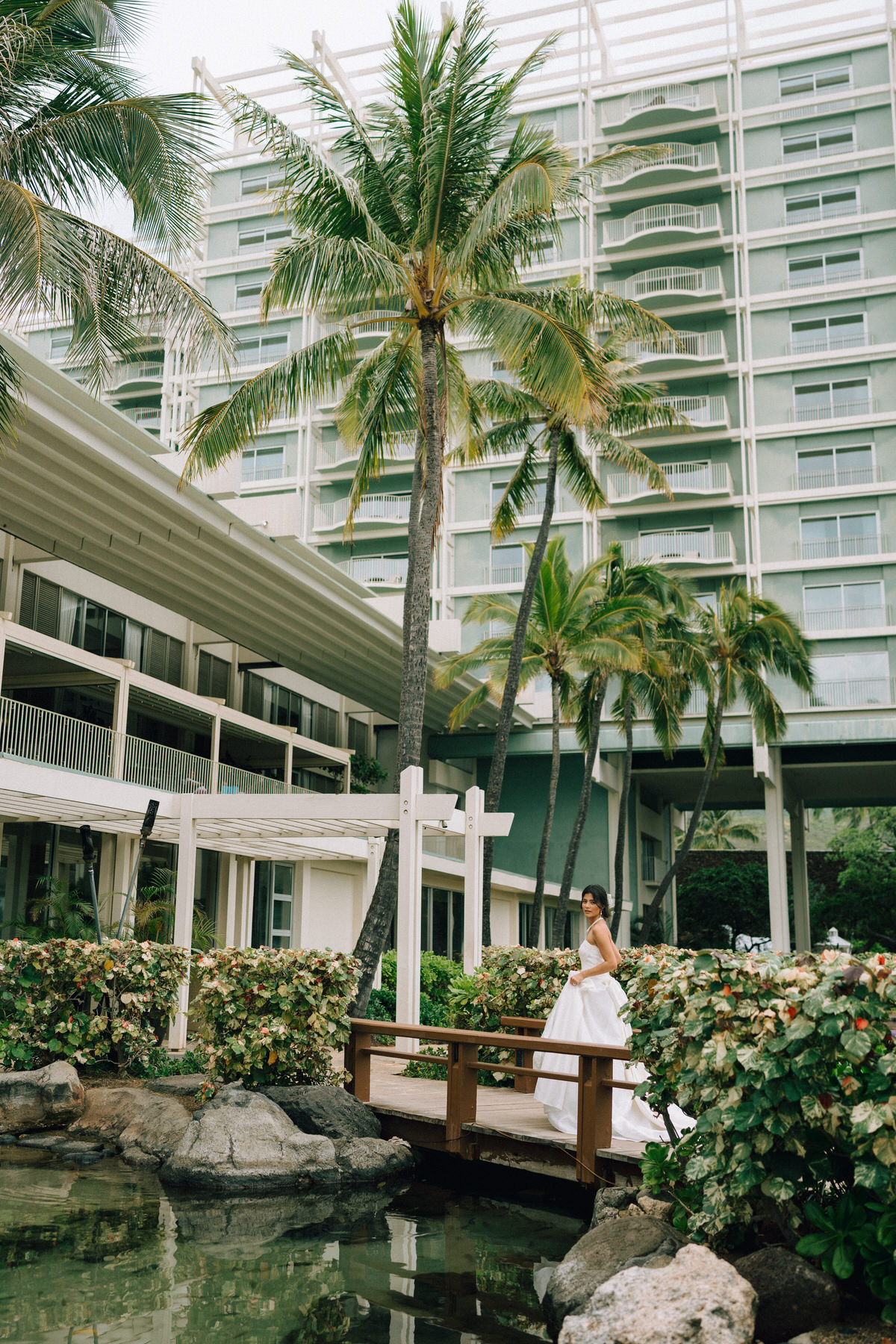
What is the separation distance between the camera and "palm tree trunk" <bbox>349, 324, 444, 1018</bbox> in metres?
13.5

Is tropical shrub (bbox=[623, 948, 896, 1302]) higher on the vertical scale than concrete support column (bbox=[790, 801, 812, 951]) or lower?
lower

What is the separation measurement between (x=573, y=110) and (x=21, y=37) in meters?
36.1

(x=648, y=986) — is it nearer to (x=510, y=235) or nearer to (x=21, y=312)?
(x=21, y=312)

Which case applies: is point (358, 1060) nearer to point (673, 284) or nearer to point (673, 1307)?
point (673, 1307)

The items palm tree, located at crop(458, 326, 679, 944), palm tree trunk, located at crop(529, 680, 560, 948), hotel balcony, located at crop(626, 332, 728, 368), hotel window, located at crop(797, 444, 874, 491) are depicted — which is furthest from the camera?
hotel balcony, located at crop(626, 332, 728, 368)

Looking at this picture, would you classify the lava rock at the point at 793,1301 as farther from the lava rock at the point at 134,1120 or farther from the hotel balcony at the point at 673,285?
the hotel balcony at the point at 673,285

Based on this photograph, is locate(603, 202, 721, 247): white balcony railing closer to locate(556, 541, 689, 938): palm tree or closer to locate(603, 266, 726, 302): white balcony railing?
locate(603, 266, 726, 302): white balcony railing

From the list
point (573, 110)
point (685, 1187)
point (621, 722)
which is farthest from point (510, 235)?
point (573, 110)

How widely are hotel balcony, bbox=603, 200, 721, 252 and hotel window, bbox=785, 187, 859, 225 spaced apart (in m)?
2.70

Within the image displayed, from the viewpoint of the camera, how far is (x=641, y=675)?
91.7ft

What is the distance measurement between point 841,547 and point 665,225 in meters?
13.2

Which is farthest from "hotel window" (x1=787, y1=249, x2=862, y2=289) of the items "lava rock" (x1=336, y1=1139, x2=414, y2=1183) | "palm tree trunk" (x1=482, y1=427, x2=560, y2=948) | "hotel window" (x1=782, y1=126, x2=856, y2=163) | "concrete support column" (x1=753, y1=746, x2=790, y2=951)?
"lava rock" (x1=336, y1=1139, x2=414, y2=1183)

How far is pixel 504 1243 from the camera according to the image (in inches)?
299

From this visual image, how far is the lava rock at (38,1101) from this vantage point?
33.9 ft
